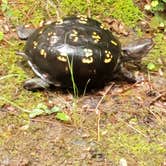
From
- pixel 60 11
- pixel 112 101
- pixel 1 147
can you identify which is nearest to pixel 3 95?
pixel 1 147

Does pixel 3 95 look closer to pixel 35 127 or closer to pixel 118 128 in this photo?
pixel 35 127

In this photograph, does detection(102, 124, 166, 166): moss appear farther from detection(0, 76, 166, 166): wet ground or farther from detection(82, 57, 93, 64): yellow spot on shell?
detection(82, 57, 93, 64): yellow spot on shell

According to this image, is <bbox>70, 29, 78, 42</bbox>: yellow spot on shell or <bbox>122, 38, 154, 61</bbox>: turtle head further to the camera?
<bbox>122, 38, 154, 61</bbox>: turtle head

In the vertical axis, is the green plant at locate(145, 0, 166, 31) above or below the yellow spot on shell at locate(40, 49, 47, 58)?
below

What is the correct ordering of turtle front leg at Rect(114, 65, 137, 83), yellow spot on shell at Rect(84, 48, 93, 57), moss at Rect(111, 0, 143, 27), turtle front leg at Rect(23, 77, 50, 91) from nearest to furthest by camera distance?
yellow spot on shell at Rect(84, 48, 93, 57)
turtle front leg at Rect(23, 77, 50, 91)
turtle front leg at Rect(114, 65, 137, 83)
moss at Rect(111, 0, 143, 27)

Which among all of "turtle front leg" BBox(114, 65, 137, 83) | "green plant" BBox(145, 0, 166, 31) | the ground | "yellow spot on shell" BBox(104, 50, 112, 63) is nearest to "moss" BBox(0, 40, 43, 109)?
the ground

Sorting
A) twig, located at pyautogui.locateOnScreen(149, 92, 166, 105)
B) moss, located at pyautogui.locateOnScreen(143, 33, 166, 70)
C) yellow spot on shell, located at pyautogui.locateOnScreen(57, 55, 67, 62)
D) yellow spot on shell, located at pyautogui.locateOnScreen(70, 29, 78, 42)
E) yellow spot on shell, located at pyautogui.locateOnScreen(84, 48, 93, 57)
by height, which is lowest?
twig, located at pyautogui.locateOnScreen(149, 92, 166, 105)

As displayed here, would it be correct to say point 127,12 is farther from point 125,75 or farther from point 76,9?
point 125,75
